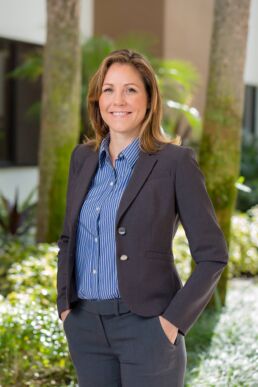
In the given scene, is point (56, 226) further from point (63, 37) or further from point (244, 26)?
point (244, 26)

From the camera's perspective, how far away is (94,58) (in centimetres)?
1036

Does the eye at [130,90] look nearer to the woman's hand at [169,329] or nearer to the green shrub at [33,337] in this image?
the woman's hand at [169,329]

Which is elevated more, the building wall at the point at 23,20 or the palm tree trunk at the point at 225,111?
the building wall at the point at 23,20

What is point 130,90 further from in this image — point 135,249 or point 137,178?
point 135,249

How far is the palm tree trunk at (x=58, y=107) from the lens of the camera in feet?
24.3

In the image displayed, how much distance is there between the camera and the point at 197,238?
9.06 feet

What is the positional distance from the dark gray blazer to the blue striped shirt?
2.2 inches

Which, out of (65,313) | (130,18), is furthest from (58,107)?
(130,18)

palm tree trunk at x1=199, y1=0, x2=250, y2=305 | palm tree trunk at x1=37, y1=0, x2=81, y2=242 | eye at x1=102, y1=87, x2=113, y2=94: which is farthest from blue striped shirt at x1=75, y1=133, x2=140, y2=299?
palm tree trunk at x1=37, y1=0, x2=81, y2=242

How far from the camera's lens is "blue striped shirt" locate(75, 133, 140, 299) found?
280 cm

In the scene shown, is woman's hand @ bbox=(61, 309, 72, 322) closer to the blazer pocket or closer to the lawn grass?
the blazer pocket

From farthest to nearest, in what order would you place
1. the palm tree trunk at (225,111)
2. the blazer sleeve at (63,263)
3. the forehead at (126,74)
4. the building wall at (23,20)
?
the building wall at (23,20) → the palm tree trunk at (225,111) → the blazer sleeve at (63,263) → the forehead at (126,74)

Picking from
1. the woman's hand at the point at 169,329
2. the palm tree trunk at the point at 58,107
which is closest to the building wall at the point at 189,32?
the palm tree trunk at the point at 58,107

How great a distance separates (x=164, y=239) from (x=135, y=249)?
12cm
